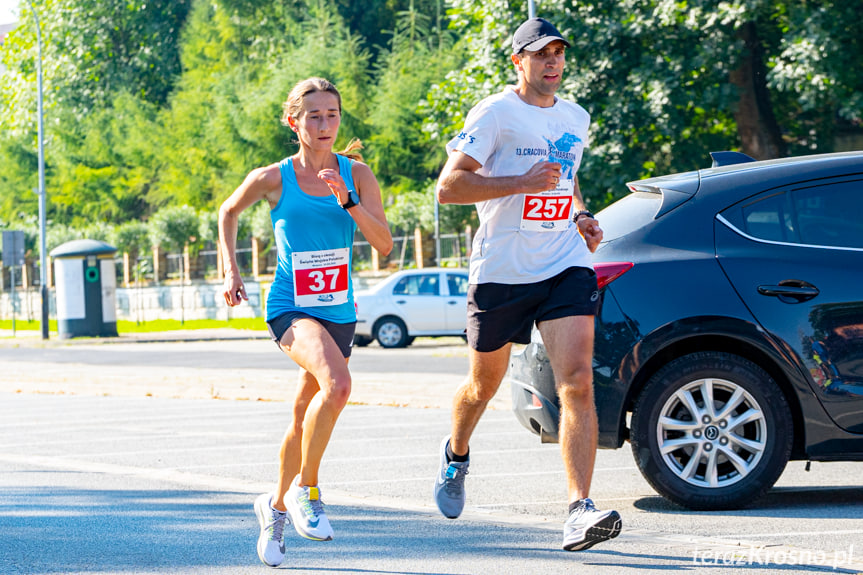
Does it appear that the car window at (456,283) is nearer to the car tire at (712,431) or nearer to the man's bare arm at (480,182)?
the car tire at (712,431)

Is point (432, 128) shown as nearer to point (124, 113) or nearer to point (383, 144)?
point (383, 144)

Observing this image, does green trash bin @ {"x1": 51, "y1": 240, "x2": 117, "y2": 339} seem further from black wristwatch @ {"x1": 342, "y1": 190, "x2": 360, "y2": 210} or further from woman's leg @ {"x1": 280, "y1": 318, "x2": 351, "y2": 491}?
black wristwatch @ {"x1": 342, "y1": 190, "x2": 360, "y2": 210}

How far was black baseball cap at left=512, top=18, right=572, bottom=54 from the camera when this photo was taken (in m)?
5.38

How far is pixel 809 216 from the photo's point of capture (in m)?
6.42

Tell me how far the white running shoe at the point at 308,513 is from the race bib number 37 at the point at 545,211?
1436 millimetres

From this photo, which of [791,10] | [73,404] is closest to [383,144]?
[791,10]

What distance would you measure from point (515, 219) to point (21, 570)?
246 cm

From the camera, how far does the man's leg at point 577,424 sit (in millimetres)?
4773

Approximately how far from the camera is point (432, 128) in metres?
26.7

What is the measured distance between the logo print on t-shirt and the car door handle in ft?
4.36

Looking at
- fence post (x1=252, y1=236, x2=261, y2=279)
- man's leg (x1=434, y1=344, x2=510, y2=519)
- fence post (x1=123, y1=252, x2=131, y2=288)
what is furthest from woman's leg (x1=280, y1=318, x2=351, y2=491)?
fence post (x1=123, y1=252, x2=131, y2=288)

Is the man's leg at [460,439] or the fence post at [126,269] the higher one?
the fence post at [126,269]

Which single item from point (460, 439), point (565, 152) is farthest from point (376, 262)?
point (565, 152)

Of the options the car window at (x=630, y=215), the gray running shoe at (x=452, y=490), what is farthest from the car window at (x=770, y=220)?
the gray running shoe at (x=452, y=490)
